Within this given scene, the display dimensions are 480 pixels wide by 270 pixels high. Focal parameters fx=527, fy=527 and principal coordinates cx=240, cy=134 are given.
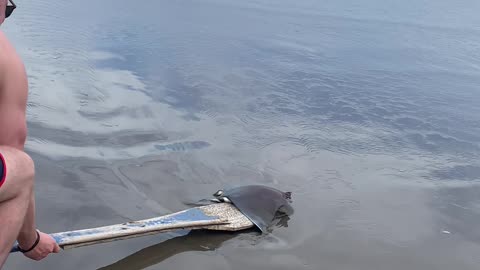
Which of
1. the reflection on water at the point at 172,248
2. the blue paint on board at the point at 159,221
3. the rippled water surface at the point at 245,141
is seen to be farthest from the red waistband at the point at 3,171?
the reflection on water at the point at 172,248

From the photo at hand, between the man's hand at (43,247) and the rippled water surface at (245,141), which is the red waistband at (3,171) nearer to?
the man's hand at (43,247)

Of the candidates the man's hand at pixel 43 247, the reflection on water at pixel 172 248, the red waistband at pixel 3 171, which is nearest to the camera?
the red waistband at pixel 3 171

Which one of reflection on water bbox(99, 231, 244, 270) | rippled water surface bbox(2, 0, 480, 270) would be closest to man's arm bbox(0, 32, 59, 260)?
reflection on water bbox(99, 231, 244, 270)

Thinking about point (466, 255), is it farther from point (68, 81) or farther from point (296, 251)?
point (68, 81)

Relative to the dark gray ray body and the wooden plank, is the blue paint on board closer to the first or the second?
the wooden plank

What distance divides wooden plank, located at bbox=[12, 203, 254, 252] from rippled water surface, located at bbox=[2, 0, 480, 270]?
14 cm

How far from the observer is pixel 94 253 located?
11.9ft

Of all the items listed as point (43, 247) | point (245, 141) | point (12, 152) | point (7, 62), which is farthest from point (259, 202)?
point (7, 62)

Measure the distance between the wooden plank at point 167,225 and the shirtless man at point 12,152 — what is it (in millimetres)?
506

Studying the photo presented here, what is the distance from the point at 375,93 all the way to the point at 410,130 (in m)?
2.01

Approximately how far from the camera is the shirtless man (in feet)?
7.95

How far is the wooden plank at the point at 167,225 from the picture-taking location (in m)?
3.26

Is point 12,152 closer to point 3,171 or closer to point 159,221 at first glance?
point 3,171

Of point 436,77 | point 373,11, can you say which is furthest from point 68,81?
point 373,11
